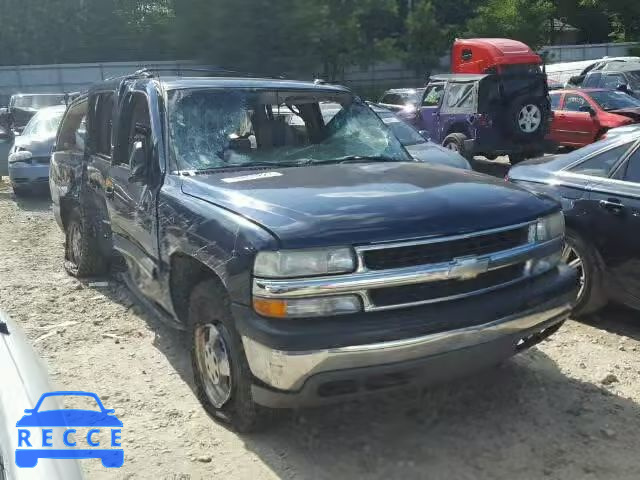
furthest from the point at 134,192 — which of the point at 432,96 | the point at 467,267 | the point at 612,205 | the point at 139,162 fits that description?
the point at 432,96

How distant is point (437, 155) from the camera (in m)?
8.65

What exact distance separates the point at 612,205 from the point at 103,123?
396cm

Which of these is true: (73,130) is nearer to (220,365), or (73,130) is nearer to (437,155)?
(220,365)

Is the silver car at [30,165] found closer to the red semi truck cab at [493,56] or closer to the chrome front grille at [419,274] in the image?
the red semi truck cab at [493,56]

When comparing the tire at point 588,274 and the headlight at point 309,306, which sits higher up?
the headlight at point 309,306

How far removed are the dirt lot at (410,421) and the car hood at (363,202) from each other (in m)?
1.10

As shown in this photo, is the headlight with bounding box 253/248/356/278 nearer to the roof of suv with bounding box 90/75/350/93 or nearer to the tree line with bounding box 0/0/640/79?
the roof of suv with bounding box 90/75/350/93

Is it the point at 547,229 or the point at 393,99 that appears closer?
the point at 547,229

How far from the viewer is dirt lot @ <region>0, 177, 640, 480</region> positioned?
327 cm

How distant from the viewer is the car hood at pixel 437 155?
848 centimetres

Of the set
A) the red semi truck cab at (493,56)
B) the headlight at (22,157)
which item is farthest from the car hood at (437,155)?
the headlight at (22,157)

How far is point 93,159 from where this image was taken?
567 centimetres

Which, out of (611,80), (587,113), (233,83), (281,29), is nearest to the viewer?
(233,83)

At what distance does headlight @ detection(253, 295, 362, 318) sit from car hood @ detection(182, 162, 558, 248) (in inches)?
9.5
